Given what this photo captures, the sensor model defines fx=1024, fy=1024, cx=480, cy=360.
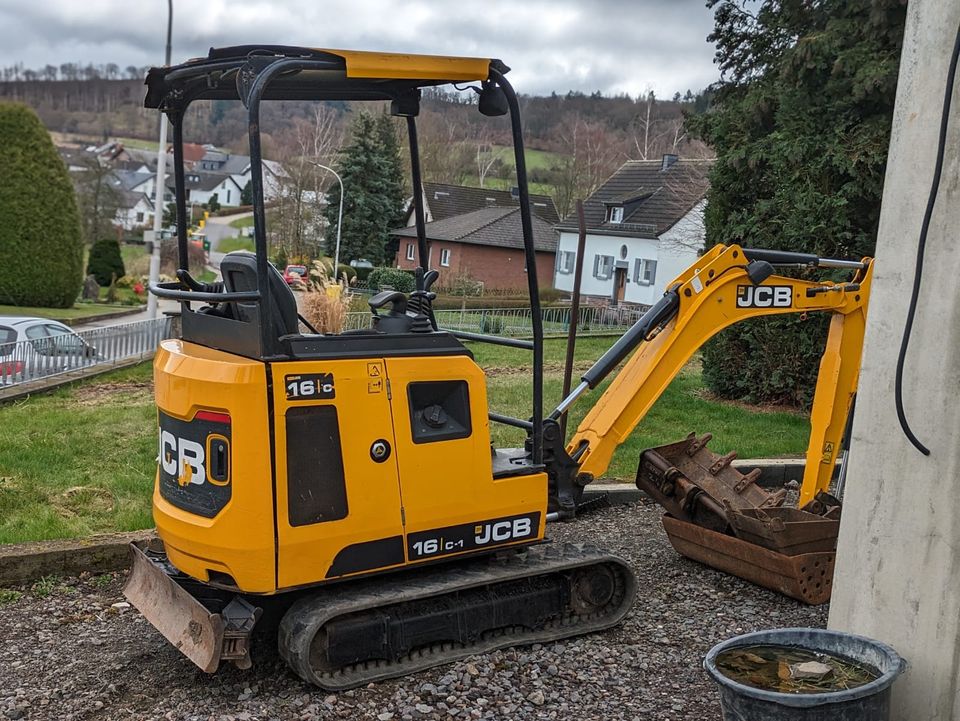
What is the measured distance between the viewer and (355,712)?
4562 mm

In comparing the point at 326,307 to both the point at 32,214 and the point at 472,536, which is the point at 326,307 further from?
the point at 32,214

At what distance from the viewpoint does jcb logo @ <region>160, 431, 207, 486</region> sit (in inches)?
179

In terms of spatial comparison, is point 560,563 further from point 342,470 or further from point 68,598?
point 68,598

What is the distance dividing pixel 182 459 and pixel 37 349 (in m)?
10.5

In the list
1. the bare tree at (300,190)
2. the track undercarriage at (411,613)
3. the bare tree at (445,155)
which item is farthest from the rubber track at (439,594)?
the bare tree at (300,190)

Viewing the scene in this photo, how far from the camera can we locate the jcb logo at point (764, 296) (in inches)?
250

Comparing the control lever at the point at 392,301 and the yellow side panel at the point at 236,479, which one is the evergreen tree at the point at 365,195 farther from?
the yellow side panel at the point at 236,479

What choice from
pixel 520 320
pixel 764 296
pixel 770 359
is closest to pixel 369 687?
pixel 764 296

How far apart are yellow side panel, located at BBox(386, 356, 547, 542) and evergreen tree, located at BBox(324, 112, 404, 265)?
39.0 m

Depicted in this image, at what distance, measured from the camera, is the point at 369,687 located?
4.78m

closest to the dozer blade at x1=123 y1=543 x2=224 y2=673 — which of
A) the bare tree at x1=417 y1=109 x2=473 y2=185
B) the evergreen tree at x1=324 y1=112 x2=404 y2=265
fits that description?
the bare tree at x1=417 y1=109 x2=473 y2=185

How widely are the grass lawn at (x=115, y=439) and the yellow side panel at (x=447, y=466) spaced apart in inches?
120

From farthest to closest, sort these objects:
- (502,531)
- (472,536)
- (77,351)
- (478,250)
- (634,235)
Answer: (634,235) < (478,250) < (77,351) < (502,531) < (472,536)

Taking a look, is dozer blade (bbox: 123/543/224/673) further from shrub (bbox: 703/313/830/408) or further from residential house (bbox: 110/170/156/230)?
residential house (bbox: 110/170/156/230)
